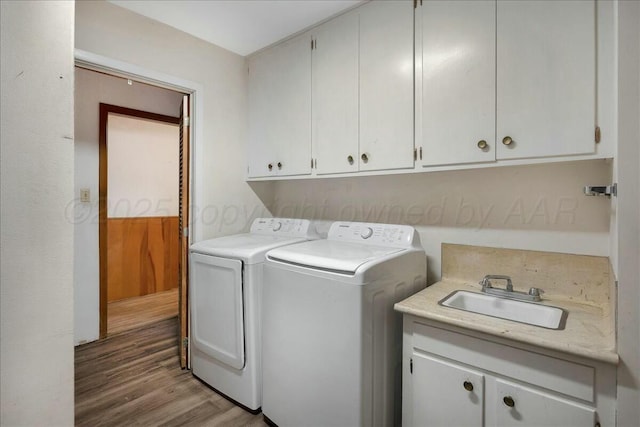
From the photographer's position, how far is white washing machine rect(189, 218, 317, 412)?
5.95ft

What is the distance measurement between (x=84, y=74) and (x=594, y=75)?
3496 millimetres

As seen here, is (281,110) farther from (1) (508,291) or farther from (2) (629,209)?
(2) (629,209)

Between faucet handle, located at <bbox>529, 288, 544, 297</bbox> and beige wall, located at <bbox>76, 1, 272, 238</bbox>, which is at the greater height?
beige wall, located at <bbox>76, 1, 272, 238</bbox>

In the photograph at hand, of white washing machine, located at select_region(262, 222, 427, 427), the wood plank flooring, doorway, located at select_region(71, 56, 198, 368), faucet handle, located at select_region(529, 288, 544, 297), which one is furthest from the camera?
the wood plank flooring

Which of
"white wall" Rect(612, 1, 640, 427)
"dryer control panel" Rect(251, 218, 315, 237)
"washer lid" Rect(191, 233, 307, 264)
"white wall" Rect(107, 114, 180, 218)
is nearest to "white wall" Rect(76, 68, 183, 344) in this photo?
"white wall" Rect(107, 114, 180, 218)

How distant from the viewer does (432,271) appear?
1893mm

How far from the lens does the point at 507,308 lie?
1494mm

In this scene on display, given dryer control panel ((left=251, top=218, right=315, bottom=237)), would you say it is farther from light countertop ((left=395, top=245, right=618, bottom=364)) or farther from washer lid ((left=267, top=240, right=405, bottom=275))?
light countertop ((left=395, top=245, right=618, bottom=364))

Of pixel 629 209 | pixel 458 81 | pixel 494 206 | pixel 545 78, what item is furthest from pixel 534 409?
pixel 458 81

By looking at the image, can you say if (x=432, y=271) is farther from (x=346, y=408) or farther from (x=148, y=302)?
(x=148, y=302)

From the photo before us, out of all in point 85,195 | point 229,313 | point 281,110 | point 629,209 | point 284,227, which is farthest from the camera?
point 85,195

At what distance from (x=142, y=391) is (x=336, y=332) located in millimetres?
1533

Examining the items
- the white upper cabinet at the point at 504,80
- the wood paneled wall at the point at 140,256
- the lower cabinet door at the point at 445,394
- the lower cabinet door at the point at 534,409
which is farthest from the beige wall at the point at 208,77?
the wood paneled wall at the point at 140,256

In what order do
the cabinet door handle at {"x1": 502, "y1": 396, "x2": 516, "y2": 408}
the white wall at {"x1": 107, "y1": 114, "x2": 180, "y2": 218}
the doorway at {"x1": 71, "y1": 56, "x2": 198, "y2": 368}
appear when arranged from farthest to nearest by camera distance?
the white wall at {"x1": 107, "y1": 114, "x2": 180, "y2": 218} < the doorway at {"x1": 71, "y1": 56, "x2": 198, "y2": 368} < the cabinet door handle at {"x1": 502, "y1": 396, "x2": 516, "y2": 408}
